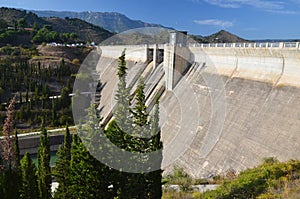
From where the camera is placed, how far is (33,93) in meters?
40.2

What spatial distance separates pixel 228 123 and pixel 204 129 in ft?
5.48

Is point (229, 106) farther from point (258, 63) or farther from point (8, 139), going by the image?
point (8, 139)

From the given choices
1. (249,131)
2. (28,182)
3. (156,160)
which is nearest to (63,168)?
(28,182)

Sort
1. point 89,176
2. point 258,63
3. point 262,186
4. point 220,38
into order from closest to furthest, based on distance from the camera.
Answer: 1. point 262,186
2. point 89,176
3. point 258,63
4. point 220,38

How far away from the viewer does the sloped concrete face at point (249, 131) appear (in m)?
12.8

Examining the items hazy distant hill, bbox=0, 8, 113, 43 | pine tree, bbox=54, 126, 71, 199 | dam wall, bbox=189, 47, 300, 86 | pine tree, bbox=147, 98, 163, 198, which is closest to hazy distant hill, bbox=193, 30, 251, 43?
hazy distant hill, bbox=0, 8, 113, 43

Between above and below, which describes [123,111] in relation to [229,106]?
above

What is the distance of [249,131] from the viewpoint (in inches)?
568

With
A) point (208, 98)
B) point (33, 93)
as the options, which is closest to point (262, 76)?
point (208, 98)

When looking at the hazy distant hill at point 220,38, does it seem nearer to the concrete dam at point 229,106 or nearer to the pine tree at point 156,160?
the concrete dam at point 229,106

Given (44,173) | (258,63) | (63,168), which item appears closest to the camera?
(63,168)

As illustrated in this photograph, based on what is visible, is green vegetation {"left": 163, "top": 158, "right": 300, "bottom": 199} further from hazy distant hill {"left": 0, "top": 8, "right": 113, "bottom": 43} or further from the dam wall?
hazy distant hill {"left": 0, "top": 8, "right": 113, "bottom": 43}

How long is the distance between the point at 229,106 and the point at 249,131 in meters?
2.81

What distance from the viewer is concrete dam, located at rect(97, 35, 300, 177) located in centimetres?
1344
